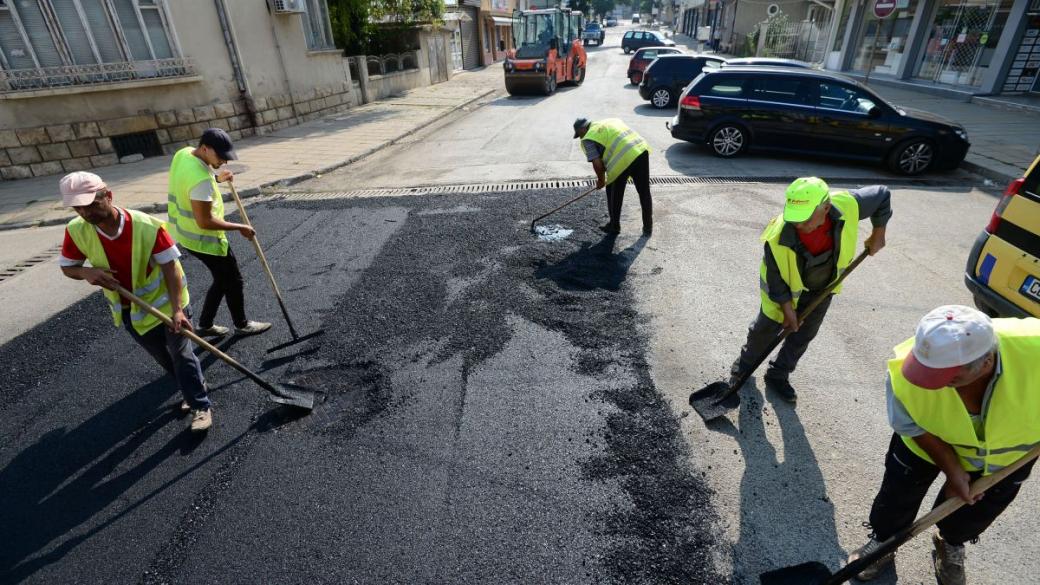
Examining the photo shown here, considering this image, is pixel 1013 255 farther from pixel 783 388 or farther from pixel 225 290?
pixel 225 290

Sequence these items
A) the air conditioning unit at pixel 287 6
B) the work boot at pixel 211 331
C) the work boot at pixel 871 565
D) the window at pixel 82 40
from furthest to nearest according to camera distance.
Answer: the air conditioning unit at pixel 287 6 → the window at pixel 82 40 → the work boot at pixel 211 331 → the work boot at pixel 871 565

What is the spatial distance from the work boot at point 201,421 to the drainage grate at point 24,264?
4.87 meters

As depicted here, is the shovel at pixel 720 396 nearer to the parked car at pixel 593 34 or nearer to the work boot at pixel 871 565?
the work boot at pixel 871 565

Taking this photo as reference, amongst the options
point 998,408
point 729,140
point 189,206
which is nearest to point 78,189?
point 189,206

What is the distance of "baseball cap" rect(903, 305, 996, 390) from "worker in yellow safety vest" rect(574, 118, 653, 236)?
178 inches

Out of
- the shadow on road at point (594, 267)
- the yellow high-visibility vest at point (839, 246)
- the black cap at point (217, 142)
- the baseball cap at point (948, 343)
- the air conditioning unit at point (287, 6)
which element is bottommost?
the shadow on road at point (594, 267)

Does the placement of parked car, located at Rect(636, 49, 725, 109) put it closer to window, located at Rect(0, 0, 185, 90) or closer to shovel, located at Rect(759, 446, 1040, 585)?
window, located at Rect(0, 0, 185, 90)

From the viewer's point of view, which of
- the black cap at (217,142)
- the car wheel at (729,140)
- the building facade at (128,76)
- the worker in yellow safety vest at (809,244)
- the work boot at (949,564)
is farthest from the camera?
the car wheel at (729,140)

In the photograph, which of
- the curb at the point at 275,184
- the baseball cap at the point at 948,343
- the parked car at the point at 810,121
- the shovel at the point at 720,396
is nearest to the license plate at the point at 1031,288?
the shovel at the point at 720,396

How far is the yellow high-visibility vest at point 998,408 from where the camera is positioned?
182cm

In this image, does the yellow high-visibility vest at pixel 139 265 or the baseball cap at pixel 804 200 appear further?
the yellow high-visibility vest at pixel 139 265

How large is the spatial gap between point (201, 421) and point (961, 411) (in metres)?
4.34

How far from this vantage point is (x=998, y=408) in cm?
187

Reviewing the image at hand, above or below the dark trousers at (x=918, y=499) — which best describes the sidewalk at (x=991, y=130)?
below
